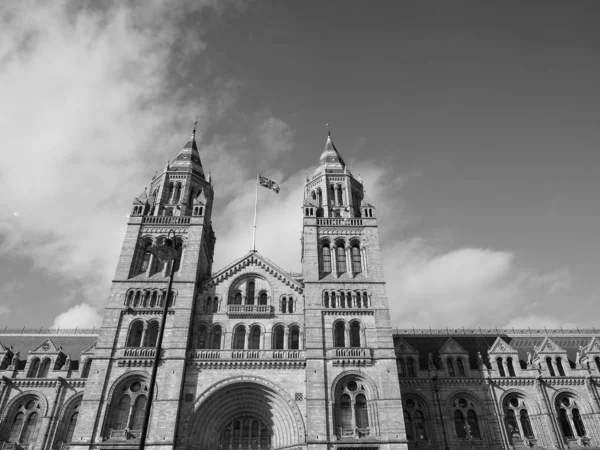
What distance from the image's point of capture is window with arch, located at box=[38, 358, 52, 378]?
1575 inches

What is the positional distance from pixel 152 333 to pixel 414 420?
78.9 ft

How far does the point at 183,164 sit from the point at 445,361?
3360 centimetres

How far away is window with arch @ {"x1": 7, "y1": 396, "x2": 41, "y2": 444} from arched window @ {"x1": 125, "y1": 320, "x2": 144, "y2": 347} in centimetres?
1099

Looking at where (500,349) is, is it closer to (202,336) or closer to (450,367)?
(450,367)

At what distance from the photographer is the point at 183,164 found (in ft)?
159

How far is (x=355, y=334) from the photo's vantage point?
1480 inches

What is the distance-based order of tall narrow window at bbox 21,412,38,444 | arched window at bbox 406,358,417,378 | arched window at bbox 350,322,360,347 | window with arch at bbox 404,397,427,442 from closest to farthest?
tall narrow window at bbox 21,412,38,444 < arched window at bbox 350,322,360,347 < window with arch at bbox 404,397,427,442 < arched window at bbox 406,358,417,378

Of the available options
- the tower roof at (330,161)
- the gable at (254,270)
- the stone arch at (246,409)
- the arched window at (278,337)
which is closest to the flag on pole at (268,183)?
the tower roof at (330,161)

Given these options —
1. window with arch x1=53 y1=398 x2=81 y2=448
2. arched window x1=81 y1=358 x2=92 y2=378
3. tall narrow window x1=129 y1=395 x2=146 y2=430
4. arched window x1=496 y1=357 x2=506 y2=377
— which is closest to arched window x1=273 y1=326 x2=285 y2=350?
tall narrow window x1=129 y1=395 x2=146 y2=430

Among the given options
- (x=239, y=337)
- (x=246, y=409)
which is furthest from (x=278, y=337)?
(x=246, y=409)

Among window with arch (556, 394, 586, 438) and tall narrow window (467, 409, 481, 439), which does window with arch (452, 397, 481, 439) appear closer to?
tall narrow window (467, 409, 481, 439)

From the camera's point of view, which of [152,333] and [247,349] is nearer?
[247,349]

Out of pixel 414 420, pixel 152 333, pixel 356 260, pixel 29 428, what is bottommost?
pixel 29 428

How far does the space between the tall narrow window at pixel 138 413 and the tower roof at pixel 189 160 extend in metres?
23.7
